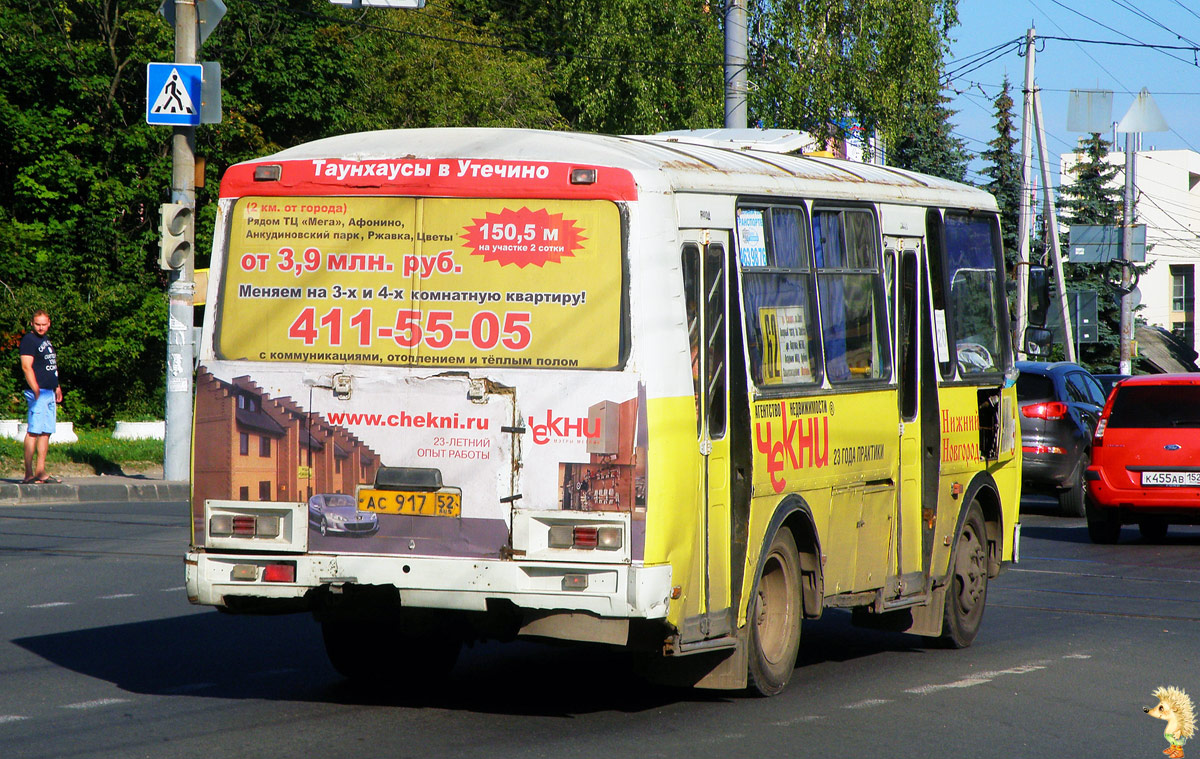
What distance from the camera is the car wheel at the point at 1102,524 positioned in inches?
672

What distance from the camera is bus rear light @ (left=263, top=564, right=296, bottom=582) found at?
23.7 feet

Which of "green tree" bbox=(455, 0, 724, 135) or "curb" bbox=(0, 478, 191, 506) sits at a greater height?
"green tree" bbox=(455, 0, 724, 135)

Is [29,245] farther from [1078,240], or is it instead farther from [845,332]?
[1078,240]

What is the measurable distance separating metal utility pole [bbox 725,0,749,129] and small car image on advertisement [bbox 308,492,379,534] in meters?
15.4

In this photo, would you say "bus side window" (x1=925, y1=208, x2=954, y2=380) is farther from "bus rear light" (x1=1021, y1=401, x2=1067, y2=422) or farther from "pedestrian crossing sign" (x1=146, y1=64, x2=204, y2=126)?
"pedestrian crossing sign" (x1=146, y1=64, x2=204, y2=126)

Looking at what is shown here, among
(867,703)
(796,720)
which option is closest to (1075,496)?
(867,703)

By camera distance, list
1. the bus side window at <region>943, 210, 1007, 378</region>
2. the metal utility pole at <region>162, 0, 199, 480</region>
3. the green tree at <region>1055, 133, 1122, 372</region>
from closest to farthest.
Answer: the bus side window at <region>943, 210, 1007, 378</region> < the metal utility pole at <region>162, 0, 199, 480</region> < the green tree at <region>1055, 133, 1122, 372</region>

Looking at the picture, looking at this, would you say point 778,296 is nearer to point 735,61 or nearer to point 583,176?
→ point 583,176

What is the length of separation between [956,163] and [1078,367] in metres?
36.7

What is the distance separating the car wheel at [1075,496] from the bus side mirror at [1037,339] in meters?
8.87

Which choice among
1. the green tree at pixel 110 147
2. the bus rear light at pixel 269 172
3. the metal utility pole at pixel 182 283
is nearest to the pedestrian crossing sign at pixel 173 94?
the metal utility pole at pixel 182 283

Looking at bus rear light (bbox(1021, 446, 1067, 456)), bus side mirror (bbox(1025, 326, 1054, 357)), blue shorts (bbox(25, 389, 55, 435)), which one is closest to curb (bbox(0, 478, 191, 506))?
blue shorts (bbox(25, 389, 55, 435))

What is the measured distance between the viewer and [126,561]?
1337cm

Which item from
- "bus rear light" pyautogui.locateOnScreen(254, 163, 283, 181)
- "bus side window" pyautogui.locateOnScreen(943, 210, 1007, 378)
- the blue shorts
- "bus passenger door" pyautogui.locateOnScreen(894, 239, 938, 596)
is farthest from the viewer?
the blue shorts
